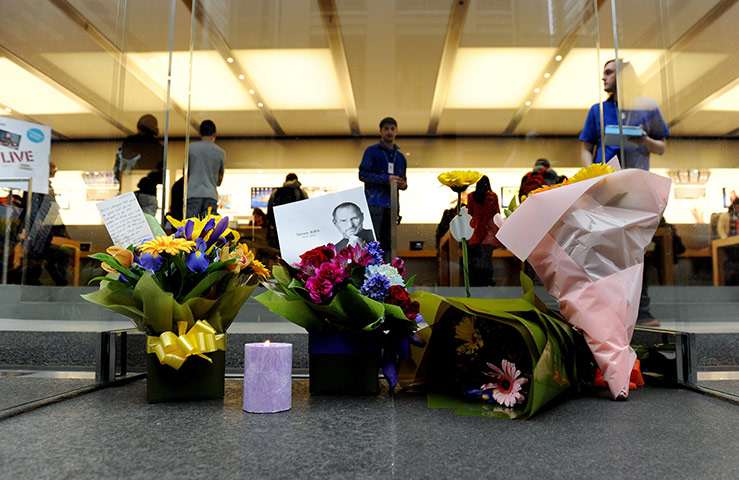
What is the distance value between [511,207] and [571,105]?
4086mm

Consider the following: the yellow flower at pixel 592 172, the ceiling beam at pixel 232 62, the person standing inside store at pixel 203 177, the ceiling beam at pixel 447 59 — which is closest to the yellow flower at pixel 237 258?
the yellow flower at pixel 592 172

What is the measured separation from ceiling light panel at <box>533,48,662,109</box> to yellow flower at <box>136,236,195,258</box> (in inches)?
165

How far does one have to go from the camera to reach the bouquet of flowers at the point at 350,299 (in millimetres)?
805

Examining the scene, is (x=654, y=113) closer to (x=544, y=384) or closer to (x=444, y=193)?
(x=544, y=384)

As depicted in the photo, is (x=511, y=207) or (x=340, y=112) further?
(x=340, y=112)

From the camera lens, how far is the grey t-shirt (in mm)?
3328

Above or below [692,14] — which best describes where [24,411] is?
below

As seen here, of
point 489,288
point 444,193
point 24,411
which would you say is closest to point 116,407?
point 24,411

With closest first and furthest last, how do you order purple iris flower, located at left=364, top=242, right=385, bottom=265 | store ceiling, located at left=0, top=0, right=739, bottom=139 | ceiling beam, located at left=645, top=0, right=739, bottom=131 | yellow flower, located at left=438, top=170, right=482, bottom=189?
purple iris flower, located at left=364, top=242, right=385, bottom=265
yellow flower, located at left=438, top=170, right=482, bottom=189
ceiling beam, located at left=645, top=0, right=739, bottom=131
store ceiling, located at left=0, top=0, right=739, bottom=139

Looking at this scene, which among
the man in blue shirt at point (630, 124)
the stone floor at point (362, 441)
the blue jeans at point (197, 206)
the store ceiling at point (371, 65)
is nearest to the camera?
the stone floor at point (362, 441)

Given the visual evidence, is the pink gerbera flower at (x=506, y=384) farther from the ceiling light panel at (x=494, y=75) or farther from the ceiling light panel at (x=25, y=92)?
the ceiling light panel at (x=494, y=75)

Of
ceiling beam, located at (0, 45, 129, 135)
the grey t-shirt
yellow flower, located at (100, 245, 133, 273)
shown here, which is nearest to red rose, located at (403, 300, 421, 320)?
yellow flower, located at (100, 245, 133, 273)

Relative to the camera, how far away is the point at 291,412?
2.52ft

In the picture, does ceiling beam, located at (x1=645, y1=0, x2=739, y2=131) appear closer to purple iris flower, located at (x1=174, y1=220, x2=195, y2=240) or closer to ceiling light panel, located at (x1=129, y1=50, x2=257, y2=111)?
purple iris flower, located at (x1=174, y1=220, x2=195, y2=240)
